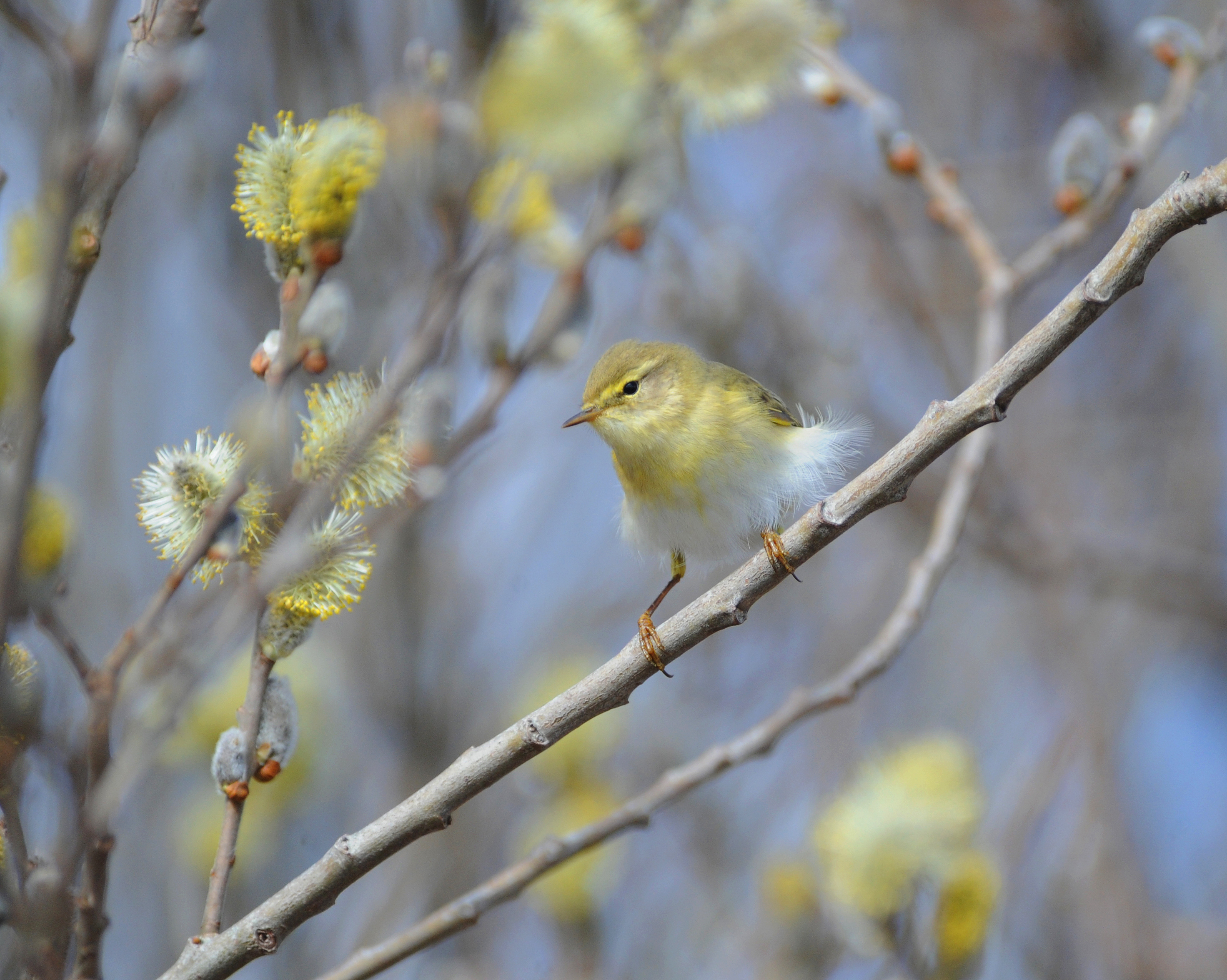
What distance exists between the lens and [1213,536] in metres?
5.59

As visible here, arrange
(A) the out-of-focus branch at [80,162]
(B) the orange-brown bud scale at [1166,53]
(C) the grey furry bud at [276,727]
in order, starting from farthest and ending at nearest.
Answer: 1. (B) the orange-brown bud scale at [1166,53]
2. (C) the grey furry bud at [276,727]
3. (A) the out-of-focus branch at [80,162]

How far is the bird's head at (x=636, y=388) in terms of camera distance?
275cm

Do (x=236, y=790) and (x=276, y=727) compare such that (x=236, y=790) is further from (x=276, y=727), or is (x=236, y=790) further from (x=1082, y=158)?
(x=1082, y=158)

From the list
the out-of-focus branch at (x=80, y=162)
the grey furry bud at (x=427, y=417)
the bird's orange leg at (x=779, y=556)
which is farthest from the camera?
the grey furry bud at (x=427, y=417)

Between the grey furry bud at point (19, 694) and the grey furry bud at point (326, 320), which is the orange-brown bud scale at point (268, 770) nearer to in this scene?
the grey furry bud at point (19, 694)

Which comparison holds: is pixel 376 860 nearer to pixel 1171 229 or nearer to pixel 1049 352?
pixel 1049 352

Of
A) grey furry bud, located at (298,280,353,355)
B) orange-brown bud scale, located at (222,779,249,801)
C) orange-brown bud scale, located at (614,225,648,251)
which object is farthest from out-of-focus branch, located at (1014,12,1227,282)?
orange-brown bud scale, located at (222,779,249,801)

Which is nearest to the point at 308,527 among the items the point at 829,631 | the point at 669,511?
the point at 669,511

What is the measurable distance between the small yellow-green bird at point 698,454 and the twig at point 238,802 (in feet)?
4.19

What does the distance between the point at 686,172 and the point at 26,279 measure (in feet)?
6.91

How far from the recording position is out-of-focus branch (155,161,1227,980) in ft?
4.32

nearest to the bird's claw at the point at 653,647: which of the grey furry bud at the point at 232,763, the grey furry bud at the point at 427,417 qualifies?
the grey furry bud at the point at 427,417

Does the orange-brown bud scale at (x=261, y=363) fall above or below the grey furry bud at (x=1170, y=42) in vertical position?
below

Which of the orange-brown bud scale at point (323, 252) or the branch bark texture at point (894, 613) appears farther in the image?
the branch bark texture at point (894, 613)
